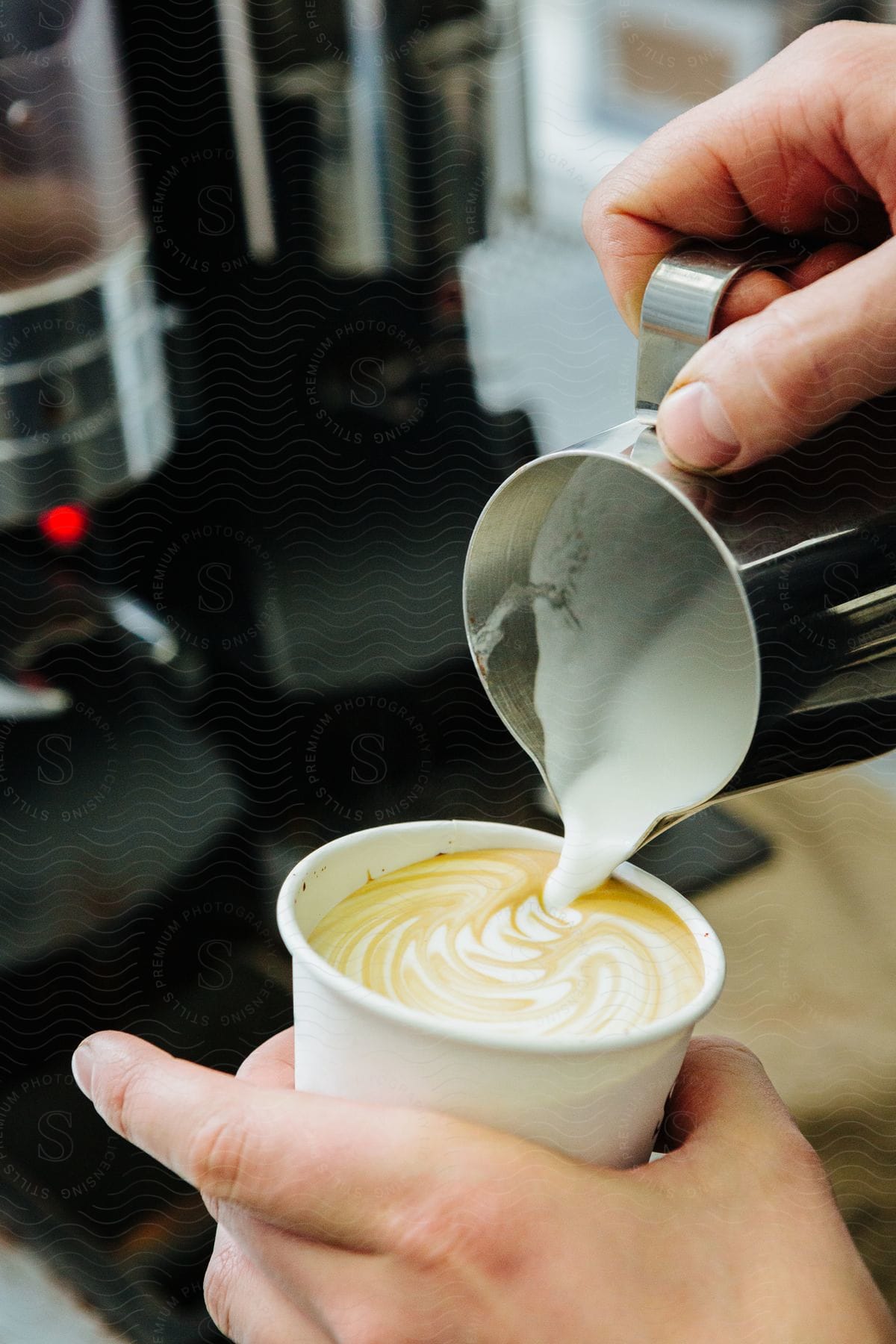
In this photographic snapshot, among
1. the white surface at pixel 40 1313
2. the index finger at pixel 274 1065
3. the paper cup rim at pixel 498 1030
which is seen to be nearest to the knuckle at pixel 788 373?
the paper cup rim at pixel 498 1030

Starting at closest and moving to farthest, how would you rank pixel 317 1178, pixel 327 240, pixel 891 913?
pixel 317 1178, pixel 891 913, pixel 327 240

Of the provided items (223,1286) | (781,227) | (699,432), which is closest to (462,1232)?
(223,1286)

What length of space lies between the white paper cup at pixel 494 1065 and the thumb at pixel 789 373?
146 mm

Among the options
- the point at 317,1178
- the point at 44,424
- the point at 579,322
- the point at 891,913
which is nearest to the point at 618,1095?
the point at 317,1178

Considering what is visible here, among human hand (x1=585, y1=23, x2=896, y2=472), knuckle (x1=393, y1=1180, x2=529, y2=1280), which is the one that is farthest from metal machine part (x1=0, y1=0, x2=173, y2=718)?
knuckle (x1=393, y1=1180, x2=529, y2=1280)

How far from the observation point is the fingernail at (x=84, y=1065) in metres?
0.40

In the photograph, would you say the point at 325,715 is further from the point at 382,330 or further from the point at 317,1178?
the point at 317,1178

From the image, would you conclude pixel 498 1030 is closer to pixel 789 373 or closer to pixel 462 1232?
pixel 462 1232

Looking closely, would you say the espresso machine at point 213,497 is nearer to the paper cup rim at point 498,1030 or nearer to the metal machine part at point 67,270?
the metal machine part at point 67,270

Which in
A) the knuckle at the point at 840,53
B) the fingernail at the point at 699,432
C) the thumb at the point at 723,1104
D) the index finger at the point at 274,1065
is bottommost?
the index finger at the point at 274,1065

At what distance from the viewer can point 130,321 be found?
71cm

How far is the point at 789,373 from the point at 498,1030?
198mm

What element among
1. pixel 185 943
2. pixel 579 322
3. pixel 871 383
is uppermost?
pixel 871 383

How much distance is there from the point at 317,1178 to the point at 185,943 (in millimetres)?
368
